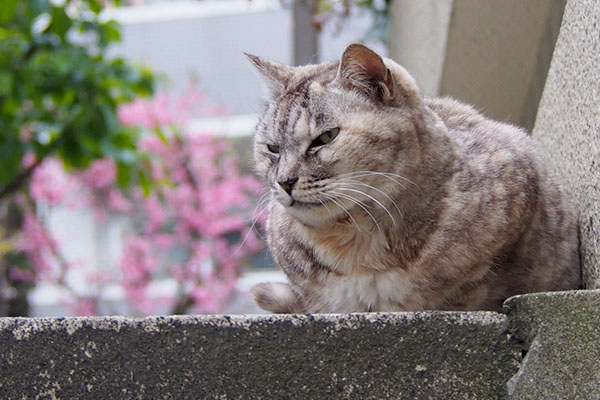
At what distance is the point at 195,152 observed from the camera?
6875mm

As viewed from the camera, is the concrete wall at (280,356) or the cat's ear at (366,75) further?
the cat's ear at (366,75)

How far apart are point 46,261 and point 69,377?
5.62m

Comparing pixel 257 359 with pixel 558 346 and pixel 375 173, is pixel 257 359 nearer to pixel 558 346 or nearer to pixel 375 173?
pixel 558 346

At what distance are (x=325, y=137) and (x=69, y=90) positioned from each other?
8.60 feet

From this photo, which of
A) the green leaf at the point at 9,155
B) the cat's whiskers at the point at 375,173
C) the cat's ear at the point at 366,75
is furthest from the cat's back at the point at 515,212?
the green leaf at the point at 9,155

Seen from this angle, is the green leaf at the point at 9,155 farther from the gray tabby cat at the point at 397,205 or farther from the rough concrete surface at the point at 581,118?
the rough concrete surface at the point at 581,118

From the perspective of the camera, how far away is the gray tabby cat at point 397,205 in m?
1.72

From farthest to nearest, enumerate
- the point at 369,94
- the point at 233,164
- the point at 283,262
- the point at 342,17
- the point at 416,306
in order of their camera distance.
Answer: the point at 233,164 < the point at 342,17 < the point at 283,262 < the point at 369,94 < the point at 416,306

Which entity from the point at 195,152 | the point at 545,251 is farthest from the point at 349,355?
the point at 195,152

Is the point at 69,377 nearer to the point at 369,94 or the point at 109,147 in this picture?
the point at 369,94

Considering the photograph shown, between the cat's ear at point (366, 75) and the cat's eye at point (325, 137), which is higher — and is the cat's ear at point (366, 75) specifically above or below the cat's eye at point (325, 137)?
above

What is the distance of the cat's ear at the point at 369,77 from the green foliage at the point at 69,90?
235cm

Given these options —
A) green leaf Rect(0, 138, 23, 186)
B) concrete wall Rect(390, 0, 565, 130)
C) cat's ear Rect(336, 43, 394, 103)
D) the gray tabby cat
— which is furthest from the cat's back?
green leaf Rect(0, 138, 23, 186)

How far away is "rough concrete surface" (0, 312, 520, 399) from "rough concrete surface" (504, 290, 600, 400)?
1.2 inches
